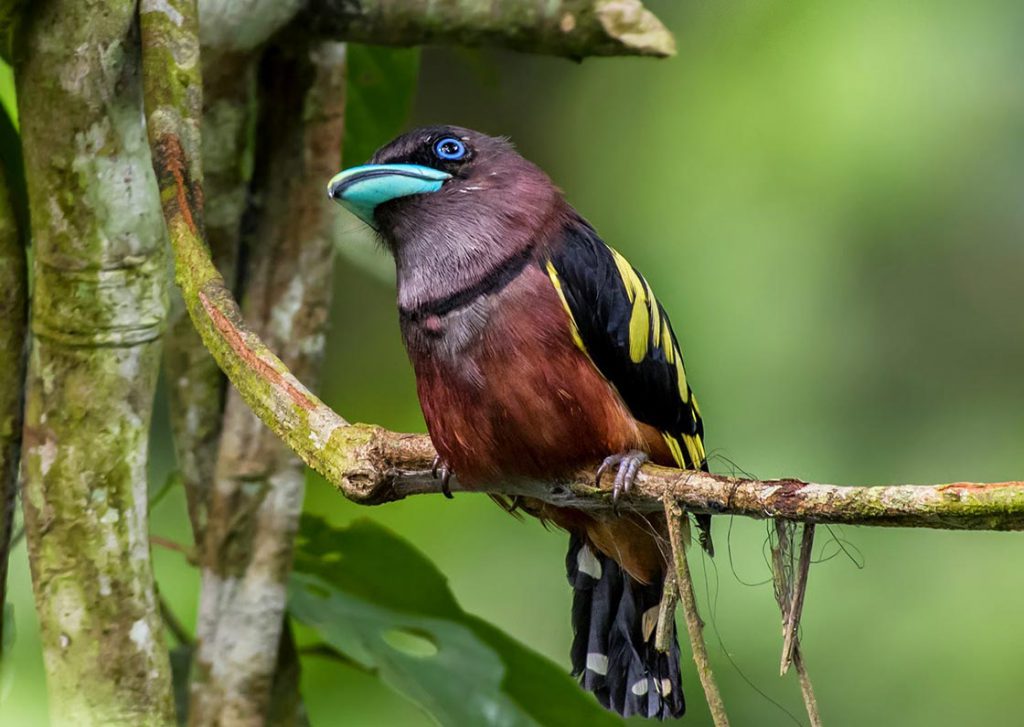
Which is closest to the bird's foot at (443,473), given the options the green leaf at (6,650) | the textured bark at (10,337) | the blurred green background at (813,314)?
the textured bark at (10,337)

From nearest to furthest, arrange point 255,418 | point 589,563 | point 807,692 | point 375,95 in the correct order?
point 807,692, point 589,563, point 255,418, point 375,95

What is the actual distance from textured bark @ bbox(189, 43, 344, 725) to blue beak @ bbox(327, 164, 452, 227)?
0.56 meters

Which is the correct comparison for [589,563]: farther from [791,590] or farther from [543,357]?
[791,590]

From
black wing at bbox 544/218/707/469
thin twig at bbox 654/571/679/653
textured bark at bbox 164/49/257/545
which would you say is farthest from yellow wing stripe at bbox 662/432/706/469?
textured bark at bbox 164/49/257/545

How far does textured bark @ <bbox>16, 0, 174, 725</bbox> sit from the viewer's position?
6.48ft

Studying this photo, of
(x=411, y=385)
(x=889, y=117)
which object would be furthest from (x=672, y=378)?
(x=889, y=117)

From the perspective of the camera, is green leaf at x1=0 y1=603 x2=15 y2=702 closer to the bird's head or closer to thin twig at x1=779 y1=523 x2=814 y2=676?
the bird's head

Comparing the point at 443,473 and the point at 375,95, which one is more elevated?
the point at 375,95

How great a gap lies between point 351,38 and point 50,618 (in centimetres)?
118

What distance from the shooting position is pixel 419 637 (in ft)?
8.59

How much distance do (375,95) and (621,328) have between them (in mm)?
1185

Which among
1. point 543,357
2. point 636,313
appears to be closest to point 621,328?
point 636,313

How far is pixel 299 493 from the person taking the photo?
2605 mm

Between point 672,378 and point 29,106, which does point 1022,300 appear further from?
point 29,106
